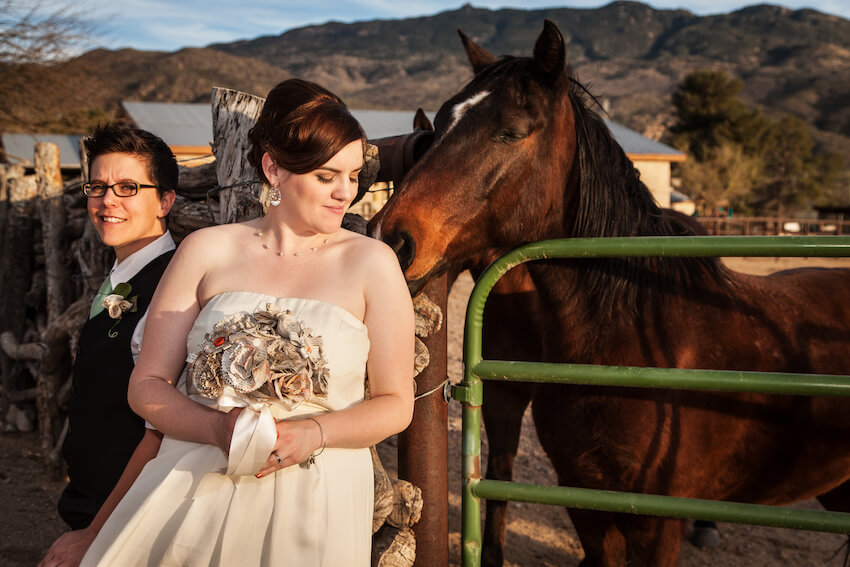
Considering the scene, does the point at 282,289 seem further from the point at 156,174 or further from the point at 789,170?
the point at 789,170

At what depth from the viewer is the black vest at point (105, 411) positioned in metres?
1.93

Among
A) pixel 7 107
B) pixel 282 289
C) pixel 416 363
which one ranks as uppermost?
pixel 7 107

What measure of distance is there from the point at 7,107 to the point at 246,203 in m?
17.3

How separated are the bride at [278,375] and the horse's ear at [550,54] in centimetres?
81

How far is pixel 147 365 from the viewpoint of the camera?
1.50 metres

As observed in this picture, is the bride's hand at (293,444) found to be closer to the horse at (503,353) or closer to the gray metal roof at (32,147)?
the horse at (503,353)

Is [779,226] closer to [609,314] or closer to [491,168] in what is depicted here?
[609,314]

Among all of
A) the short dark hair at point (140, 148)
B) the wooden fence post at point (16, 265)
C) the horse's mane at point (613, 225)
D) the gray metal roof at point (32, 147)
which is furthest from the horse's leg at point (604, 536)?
the gray metal roof at point (32, 147)

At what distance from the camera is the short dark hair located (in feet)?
6.65

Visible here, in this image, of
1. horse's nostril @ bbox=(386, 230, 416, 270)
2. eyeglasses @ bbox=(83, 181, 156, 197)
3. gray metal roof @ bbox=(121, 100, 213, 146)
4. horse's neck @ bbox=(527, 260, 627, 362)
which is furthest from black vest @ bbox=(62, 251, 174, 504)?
gray metal roof @ bbox=(121, 100, 213, 146)

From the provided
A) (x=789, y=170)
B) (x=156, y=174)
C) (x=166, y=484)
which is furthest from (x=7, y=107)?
(x=789, y=170)

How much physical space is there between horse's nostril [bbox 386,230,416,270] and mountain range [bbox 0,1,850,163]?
1781cm

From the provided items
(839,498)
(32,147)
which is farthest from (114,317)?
(32,147)

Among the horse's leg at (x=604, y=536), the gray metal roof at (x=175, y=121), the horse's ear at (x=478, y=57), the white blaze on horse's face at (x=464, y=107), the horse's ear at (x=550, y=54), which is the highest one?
the gray metal roof at (x=175, y=121)
